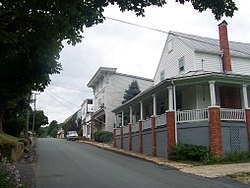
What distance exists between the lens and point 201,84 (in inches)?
860

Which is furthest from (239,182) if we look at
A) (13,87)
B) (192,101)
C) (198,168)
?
(192,101)

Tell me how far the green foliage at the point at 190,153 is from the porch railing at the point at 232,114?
2341 millimetres

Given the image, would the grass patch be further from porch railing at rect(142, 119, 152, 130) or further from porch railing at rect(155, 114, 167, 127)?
porch railing at rect(142, 119, 152, 130)

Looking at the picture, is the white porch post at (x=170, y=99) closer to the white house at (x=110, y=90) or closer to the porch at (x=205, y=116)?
the porch at (x=205, y=116)

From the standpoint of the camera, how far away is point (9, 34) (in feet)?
21.3

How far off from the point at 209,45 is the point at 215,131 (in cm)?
1055

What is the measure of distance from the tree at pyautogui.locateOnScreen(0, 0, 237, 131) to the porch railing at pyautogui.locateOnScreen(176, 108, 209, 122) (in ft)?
40.7

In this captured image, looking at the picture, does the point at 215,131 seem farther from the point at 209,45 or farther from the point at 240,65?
the point at 209,45

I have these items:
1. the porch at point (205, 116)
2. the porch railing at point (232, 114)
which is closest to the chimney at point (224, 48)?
the porch at point (205, 116)

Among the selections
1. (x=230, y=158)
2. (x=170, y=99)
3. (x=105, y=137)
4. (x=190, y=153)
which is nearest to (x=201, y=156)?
(x=190, y=153)

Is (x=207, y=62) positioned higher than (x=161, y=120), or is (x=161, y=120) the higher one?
(x=207, y=62)

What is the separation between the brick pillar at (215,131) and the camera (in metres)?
18.6

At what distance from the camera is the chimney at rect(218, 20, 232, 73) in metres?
25.0

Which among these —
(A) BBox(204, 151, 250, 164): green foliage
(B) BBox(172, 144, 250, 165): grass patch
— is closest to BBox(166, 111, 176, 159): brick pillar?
(B) BBox(172, 144, 250, 165): grass patch
